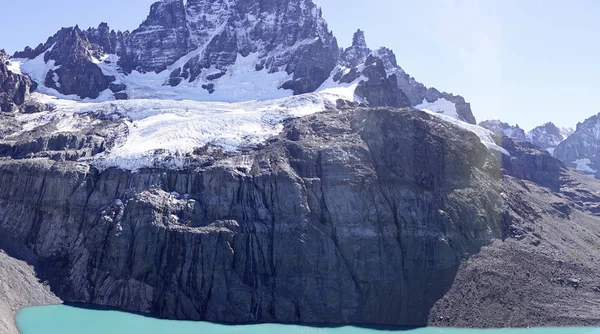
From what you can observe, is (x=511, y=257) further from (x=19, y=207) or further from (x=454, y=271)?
(x=19, y=207)

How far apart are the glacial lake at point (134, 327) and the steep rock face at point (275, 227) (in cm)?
330

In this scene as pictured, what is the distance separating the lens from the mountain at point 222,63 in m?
166

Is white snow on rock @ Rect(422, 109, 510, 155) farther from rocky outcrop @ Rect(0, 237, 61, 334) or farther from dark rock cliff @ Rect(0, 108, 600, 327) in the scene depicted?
rocky outcrop @ Rect(0, 237, 61, 334)

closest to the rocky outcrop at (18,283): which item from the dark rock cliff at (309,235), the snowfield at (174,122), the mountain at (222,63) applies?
the dark rock cliff at (309,235)

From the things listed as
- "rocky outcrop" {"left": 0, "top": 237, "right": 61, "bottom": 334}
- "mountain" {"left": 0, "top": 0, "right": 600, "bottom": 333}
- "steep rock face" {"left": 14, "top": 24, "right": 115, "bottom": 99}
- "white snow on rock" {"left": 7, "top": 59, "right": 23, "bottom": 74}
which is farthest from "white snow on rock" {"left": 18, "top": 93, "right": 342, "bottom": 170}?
"white snow on rock" {"left": 7, "top": 59, "right": 23, "bottom": 74}

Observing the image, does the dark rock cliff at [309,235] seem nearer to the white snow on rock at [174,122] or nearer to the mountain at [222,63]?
the white snow on rock at [174,122]

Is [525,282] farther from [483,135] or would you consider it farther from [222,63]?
[222,63]

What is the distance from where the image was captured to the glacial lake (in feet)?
223

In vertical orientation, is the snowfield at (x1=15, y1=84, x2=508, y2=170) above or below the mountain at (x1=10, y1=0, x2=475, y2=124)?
below


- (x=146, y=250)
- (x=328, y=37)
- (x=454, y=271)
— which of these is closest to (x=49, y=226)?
(x=146, y=250)

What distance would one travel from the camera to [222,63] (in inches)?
7377

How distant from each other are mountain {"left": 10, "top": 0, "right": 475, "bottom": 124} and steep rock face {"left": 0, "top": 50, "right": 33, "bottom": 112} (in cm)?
1705

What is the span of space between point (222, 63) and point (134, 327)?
417 ft

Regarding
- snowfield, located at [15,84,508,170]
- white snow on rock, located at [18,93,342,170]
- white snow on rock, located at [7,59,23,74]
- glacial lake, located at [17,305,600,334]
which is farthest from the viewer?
white snow on rock, located at [7,59,23,74]
